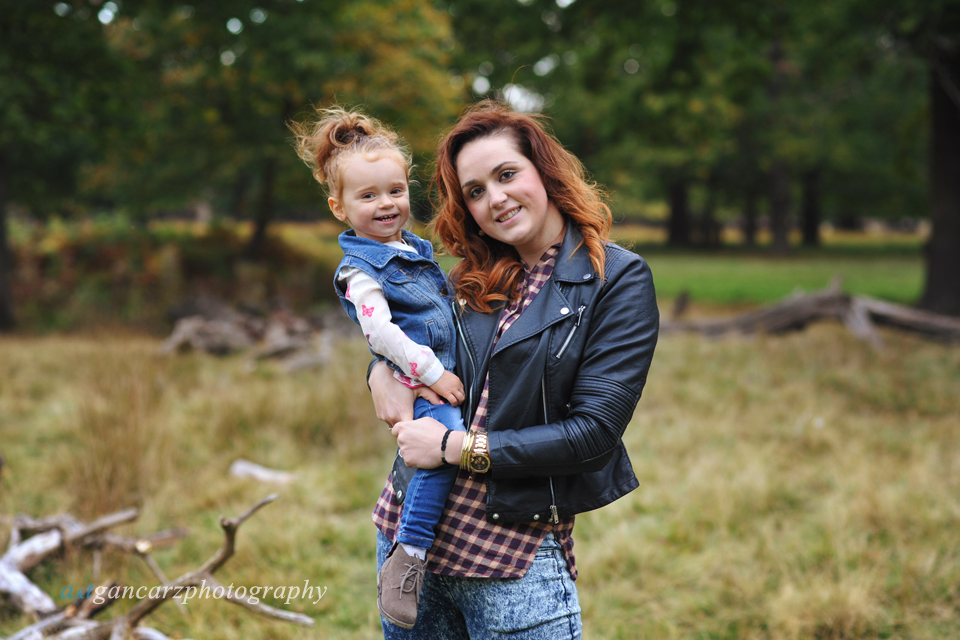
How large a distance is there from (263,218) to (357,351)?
8.55 metres

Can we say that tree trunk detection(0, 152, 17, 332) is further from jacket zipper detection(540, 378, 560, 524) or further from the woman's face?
jacket zipper detection(540, 378, 560, 524)

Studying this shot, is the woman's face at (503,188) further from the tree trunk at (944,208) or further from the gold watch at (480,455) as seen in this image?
the tree trunk at (944,208)

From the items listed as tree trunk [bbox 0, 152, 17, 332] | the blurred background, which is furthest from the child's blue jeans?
tree trunk [bbox 0, 152, 17, 332]

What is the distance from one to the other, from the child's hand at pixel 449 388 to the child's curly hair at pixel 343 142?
61cm

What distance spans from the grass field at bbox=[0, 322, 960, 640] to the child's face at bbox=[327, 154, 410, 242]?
217 cm

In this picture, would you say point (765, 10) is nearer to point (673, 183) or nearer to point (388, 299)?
point (388, 299)

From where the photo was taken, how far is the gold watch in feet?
5.36

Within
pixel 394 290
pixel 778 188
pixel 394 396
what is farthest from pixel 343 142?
pixel 778 188

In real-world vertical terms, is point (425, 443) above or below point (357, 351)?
above

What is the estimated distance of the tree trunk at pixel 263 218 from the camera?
51.5 feet

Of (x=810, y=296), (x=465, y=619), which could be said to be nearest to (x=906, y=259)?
(x=810, y=296)

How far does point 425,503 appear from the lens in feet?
5.61

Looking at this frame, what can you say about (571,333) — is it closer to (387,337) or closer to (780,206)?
(387,337)

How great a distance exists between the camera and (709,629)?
335cm
